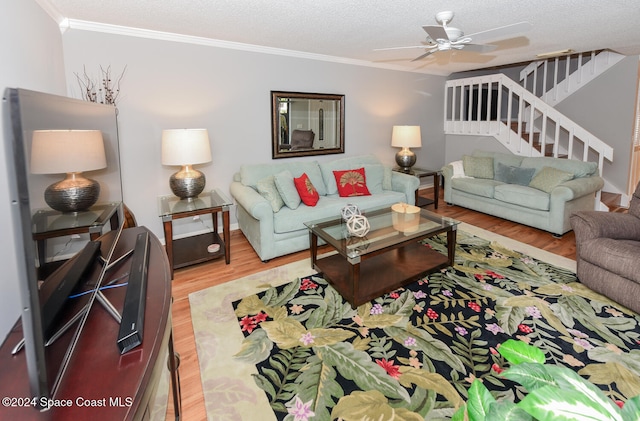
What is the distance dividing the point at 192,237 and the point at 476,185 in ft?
12.6

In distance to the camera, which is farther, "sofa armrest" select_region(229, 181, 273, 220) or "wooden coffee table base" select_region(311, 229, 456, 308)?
"sofa armrest" select_region(229, 181, 273, 220)

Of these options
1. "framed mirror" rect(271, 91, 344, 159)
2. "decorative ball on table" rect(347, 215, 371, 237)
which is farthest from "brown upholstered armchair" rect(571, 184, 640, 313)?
"framed mirror" rect(271, 91, 344, 159)

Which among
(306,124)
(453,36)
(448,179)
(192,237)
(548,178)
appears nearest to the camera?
(453,36)

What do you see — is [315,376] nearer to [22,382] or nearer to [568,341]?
[22,382]

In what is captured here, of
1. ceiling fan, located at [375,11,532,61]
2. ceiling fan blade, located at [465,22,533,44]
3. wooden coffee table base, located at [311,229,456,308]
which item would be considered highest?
ceiling fan, located at [375,11,532,61]

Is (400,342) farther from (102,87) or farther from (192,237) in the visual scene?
(102,87)

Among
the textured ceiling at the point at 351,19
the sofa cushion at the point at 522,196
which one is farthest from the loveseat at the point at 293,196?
the textured ceiling at the point at 351,19

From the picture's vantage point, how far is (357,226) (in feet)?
9.15

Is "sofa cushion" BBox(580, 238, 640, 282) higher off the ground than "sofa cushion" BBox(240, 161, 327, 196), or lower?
lower

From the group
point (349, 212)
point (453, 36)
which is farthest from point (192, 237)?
point (453, 36)

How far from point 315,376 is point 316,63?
390 centimetres

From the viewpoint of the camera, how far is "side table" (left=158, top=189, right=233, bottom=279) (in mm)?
2895

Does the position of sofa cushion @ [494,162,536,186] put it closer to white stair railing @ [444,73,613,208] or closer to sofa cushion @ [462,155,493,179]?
sofa cushion @ [462,155,493,179]

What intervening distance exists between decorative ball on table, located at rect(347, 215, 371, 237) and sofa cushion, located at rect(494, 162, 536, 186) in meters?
2.84
